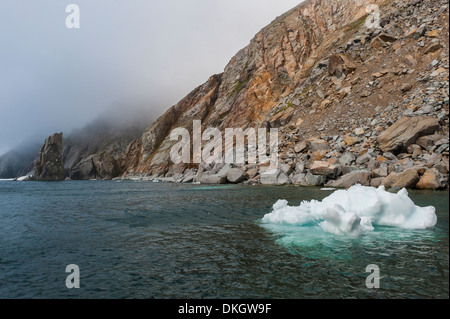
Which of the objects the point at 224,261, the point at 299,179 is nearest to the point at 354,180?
the point at 299,179

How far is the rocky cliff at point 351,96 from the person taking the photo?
2883 centimetres

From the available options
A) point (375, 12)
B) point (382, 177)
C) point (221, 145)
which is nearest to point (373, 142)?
point (382, 177)

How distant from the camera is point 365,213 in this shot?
1244 cm

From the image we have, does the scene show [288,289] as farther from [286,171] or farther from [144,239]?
[286,171]

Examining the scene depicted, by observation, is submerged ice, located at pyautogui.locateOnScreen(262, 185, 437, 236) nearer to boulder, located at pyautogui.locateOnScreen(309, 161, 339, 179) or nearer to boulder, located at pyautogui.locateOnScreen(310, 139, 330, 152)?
boulder, located at pyautogui.locateOnScreen(309, 161, 339, 179)

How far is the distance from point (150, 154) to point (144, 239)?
368 ft

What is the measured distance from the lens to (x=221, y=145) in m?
82.8

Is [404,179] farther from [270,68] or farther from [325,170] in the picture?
[270,68]

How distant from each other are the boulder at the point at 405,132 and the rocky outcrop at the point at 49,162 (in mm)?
140787

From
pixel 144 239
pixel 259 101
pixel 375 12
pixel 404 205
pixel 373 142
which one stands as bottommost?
pixel 144 239

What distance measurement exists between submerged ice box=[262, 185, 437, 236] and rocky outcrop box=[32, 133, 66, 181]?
145 meters

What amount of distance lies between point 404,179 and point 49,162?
14606 centimetres

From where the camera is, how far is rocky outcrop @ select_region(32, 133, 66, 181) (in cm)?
12925

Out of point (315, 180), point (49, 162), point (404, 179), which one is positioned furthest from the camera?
point (49, 162)
